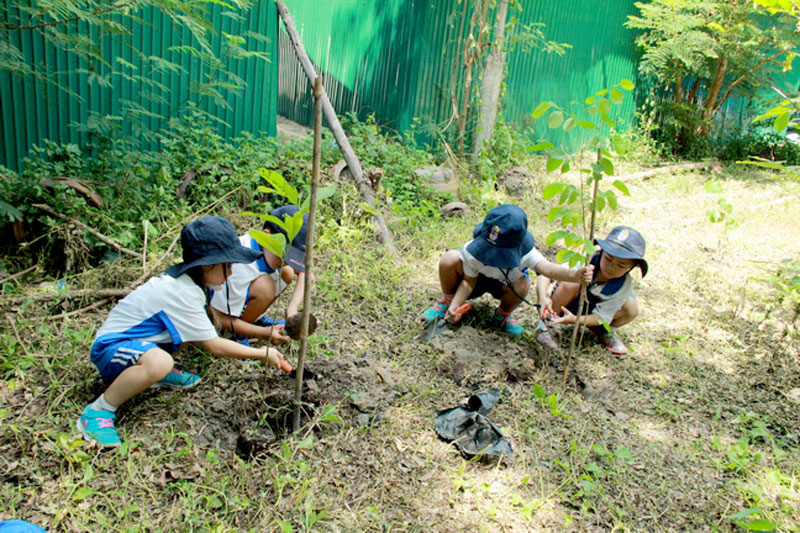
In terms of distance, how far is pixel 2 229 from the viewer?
11.6 feet

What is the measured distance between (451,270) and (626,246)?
1068 millimetres

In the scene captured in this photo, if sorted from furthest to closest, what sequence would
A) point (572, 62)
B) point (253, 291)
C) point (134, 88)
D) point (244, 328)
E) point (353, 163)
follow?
point (572, 62), point (353, 163), point (134, 88), point (253, 291), point (244, 328)

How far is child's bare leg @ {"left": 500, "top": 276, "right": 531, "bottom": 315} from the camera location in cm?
335

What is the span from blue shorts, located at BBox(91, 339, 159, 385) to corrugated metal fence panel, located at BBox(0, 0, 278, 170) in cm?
235

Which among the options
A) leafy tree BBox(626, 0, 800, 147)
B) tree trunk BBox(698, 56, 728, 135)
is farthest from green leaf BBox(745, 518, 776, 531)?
tree trunk BBox(698, 56, 728, 135)

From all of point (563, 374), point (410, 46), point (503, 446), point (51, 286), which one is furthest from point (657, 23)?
point (51, 286)

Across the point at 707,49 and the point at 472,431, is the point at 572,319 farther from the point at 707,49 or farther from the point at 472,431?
the point at 707,49

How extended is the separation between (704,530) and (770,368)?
1824 millimetres

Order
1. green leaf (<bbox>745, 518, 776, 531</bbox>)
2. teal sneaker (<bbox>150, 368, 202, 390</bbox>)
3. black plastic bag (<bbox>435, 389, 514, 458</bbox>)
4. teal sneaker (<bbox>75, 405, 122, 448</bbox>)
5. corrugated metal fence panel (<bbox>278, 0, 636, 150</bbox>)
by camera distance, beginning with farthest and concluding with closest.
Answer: corrugated metal fence panel (<bbox>278, 0, 636, 150</bbox>)
teal sneaker (<bbox>150, 368, 202, 390</bbox>)
black plastic bag (<bbox>435, 389, 514, 458</bbox>)
teal sneaker (<bbox>75, 405, 122, 448</bbox>)
green leaf (<bbox>745, 518, 776, 531</bbox>)

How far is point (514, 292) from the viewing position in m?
3.32

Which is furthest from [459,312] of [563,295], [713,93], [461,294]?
[713,93]

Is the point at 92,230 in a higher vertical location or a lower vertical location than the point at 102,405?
higher

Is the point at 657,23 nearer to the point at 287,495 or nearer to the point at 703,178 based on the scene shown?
the point at 703,178

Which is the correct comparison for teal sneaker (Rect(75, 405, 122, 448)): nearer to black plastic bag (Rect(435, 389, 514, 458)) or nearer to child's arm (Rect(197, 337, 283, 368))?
child's arm (Rect(197, 337, 283, 368))
